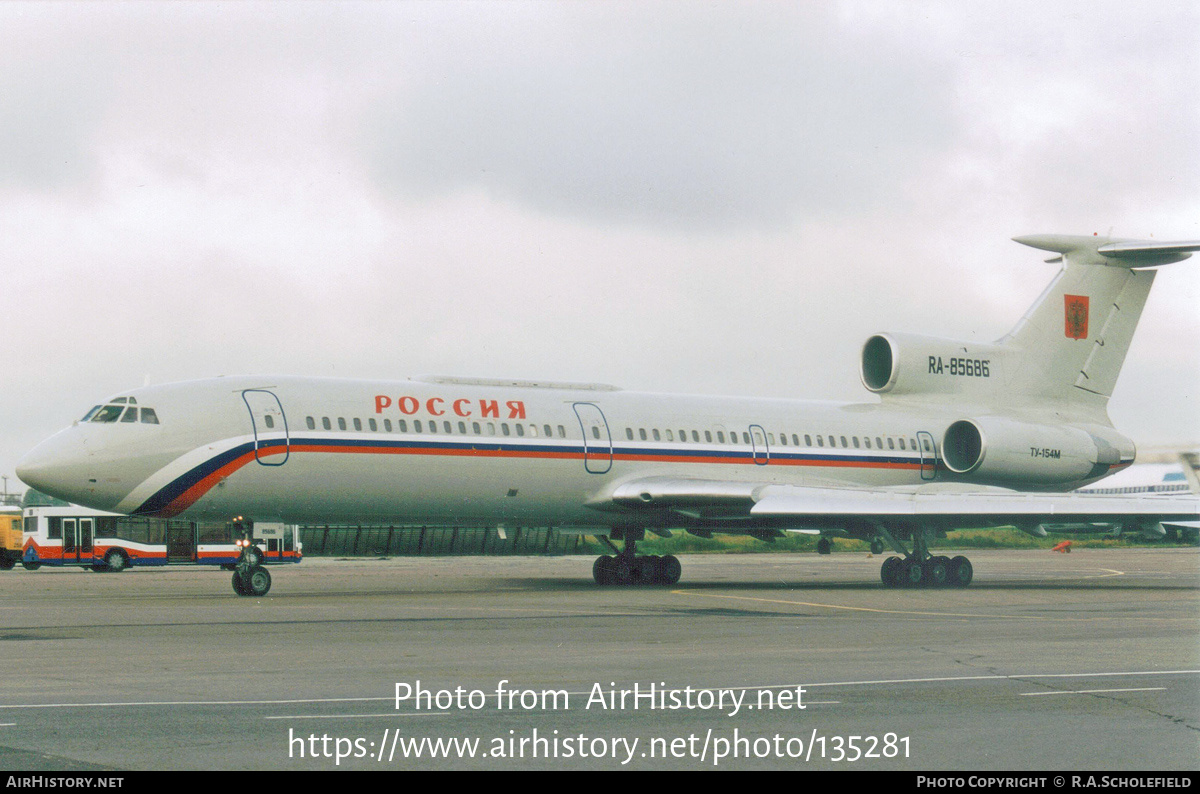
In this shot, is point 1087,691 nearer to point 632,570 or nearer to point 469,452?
point 469,452

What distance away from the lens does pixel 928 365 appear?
36344 mm

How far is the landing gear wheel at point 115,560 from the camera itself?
154ft

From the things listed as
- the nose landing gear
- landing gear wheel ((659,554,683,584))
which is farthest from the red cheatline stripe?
landing gear wheel ((659,554,683,584))

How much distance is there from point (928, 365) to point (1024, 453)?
151 inches

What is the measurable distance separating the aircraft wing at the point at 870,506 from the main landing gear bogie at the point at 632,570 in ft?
4.22

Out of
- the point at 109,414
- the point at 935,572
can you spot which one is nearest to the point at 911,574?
the point at 935,572

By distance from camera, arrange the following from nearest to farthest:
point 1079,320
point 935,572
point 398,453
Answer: point 398,453
point 935,572
point 1079,320

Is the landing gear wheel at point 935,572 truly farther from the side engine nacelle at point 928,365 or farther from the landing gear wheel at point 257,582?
the landing gear wheel at point 257,582

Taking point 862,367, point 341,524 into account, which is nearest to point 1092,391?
point 862,367

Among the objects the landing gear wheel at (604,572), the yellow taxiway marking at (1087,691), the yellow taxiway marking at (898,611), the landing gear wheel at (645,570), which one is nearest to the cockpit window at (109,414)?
the yellow taxiway marking at (898,611)

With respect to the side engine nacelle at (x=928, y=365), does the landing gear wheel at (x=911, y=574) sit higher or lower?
lower

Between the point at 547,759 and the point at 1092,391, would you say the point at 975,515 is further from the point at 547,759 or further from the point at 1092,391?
the point at 547,759

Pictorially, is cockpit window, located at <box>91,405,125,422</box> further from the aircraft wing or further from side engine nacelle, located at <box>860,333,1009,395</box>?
side engine nacelle, located at <box>860,333,1009,395</box>

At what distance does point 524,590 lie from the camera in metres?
28.5
